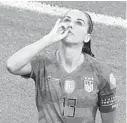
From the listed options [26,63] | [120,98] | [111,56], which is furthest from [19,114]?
[26,63]

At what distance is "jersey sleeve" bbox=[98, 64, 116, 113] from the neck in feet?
0.90

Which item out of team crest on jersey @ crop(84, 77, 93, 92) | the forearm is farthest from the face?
Result: team crest on jersey @ crop(84, 77, 93, 92)

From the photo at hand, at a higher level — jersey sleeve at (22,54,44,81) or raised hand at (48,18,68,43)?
raised hand at (48,18,68,43)

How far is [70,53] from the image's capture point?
498 cm

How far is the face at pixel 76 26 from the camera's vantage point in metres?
4.89

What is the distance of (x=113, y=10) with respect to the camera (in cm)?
1485

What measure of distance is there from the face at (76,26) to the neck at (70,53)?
0.07 metres

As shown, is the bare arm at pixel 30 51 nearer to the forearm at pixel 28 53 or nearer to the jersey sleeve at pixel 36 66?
the forearm at pixel 28 53

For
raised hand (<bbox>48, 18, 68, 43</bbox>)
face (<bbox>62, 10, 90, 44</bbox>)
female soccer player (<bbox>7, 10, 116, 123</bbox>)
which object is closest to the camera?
raised hand (<bbox>48, 18, 68, 43</bbox>)

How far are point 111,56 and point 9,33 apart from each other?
2547 mm

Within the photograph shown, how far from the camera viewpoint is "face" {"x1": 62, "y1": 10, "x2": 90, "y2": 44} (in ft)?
16.0

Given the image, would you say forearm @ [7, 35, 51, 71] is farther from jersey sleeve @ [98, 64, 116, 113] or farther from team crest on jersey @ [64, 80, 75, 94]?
jersey sleeve @ [98, 64, 116, 113]

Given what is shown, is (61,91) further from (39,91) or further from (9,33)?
(9,33)

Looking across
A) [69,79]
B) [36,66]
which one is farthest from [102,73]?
[36,66]
